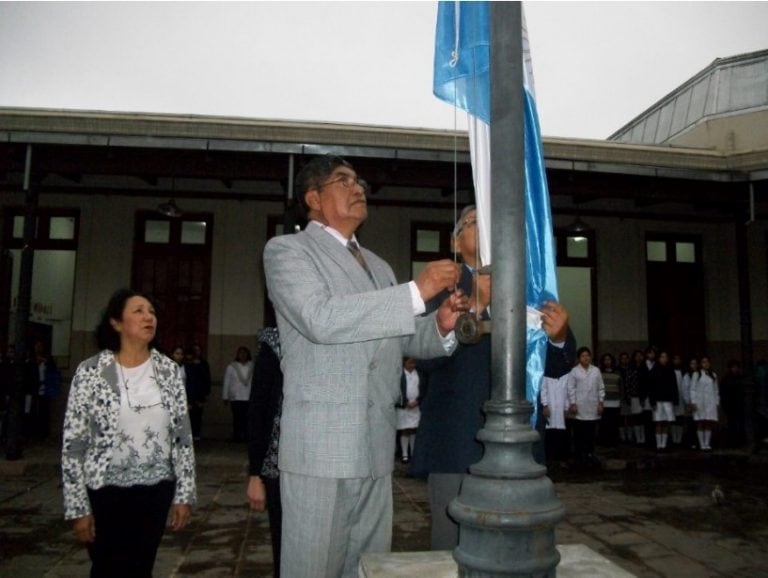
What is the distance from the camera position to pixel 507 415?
5.23ft

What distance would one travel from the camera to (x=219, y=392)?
36.4 ft

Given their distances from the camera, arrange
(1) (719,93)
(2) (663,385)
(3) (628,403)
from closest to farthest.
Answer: (2) (663,385)
(3) (628,403)
(1) (719,93)

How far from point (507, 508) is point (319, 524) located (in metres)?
0.59

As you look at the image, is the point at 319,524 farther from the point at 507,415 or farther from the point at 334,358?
the point at 507,415

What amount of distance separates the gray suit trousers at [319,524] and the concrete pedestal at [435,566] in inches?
3.5

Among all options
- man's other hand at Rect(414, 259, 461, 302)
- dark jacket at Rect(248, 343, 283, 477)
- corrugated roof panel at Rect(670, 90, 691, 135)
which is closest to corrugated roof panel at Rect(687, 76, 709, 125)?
corrugated roof panel at Rect(670, 90, 691, 135)

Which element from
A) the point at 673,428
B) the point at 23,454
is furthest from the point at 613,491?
the point at 23,454

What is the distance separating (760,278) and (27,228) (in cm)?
1342

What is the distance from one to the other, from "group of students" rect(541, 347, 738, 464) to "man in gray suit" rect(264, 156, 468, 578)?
23.7 feet

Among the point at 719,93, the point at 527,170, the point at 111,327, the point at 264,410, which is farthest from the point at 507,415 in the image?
the point at 719,93

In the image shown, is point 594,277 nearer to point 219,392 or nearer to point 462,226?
point 219,392

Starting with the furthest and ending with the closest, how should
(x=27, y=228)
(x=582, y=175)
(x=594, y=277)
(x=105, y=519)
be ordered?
(x=594, y=277)
(x=582, y=175)
(x=27, y=228)
(x=105, y=519)

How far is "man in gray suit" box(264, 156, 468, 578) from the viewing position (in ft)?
5.50

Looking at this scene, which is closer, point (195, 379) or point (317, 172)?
point (317, 172)
